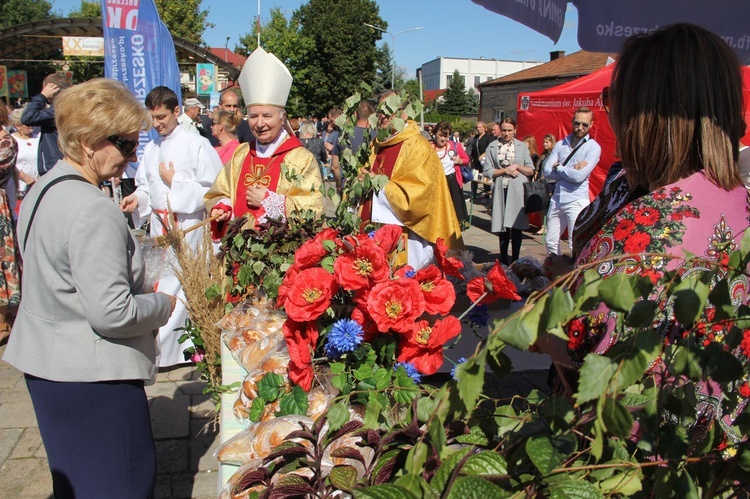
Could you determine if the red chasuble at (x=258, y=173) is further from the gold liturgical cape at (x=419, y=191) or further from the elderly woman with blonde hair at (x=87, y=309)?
the elderly woman with blonde hair at (x=87, y=309)

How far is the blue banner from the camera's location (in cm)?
740

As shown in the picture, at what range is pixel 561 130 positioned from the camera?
34.1ft

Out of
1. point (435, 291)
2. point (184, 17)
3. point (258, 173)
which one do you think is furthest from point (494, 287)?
point (184, 17)

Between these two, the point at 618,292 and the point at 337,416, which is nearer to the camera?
the point at 618,292

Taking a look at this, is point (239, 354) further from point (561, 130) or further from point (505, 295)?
point (561, 130)

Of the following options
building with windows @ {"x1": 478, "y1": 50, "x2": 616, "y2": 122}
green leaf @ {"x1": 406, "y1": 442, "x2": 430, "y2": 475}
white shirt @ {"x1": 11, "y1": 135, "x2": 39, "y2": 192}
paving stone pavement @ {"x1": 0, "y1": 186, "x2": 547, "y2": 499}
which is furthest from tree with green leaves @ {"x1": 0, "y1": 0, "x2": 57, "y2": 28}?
green leaf @ {"x1": 406, "y1": 442, "x2": 430, "y2": 475}

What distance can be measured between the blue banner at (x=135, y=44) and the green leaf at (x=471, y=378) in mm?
7671

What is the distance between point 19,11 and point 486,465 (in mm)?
66108

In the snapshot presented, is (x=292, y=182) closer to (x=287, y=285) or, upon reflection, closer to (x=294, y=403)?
(x=287, y=285)

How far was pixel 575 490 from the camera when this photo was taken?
776 millimetres

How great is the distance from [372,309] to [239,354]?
33.5 inches

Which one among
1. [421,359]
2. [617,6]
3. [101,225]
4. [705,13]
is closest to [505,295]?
[421,359]

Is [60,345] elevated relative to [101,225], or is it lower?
lower

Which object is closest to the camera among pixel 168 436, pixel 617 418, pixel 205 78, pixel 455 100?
pixel 617 418
